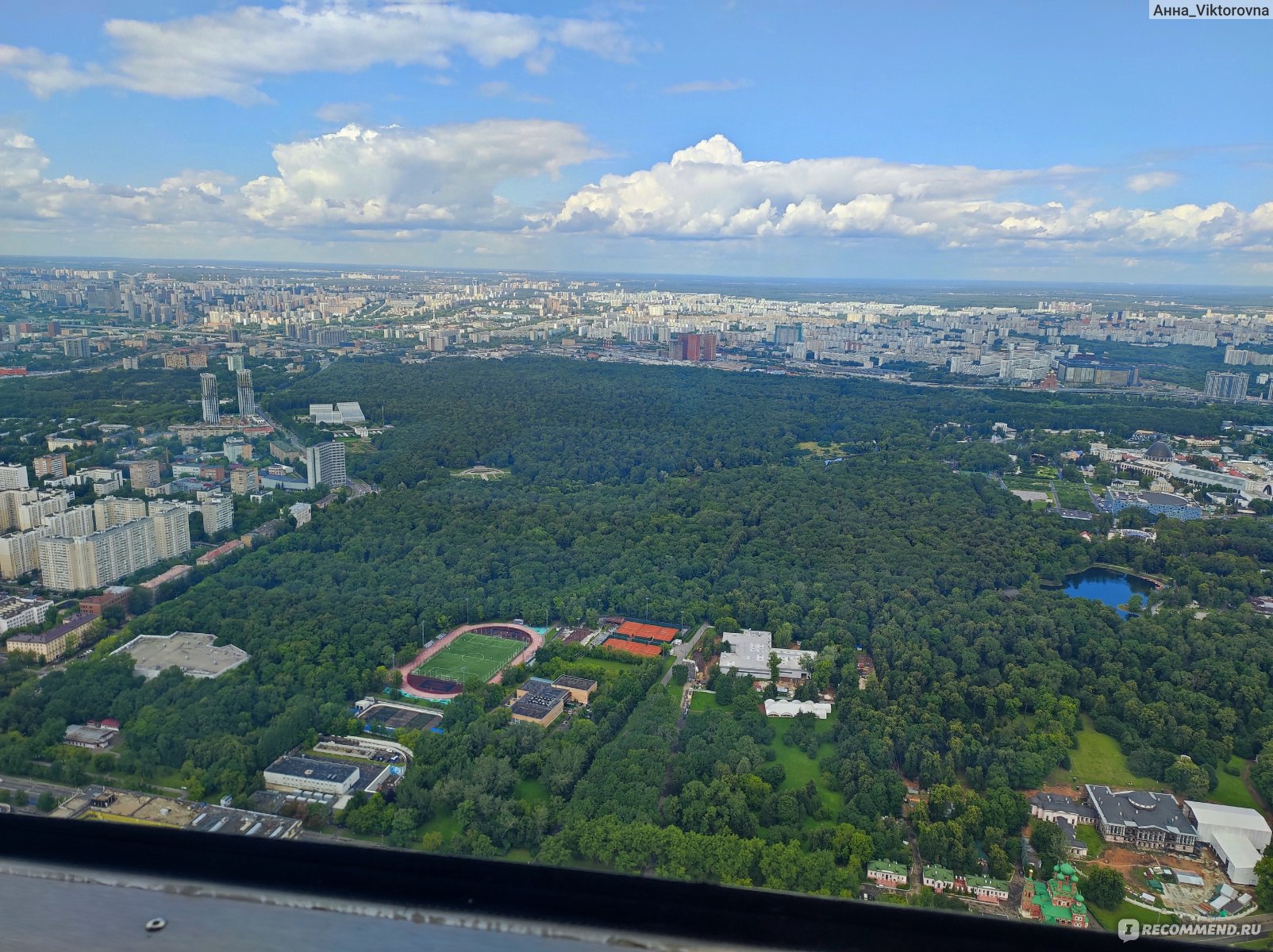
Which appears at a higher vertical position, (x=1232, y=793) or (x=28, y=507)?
(x=28, y=507)

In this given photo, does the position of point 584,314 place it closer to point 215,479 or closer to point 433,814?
point 215,479

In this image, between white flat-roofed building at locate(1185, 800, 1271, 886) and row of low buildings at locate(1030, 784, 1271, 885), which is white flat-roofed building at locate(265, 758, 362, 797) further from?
white flat-roofed building at locate(1185, 800, 1271, 886)

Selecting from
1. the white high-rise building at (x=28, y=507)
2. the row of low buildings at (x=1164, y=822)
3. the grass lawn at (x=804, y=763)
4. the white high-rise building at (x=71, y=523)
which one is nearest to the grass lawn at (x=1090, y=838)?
the row of low buildings at (x=1164, y=822)

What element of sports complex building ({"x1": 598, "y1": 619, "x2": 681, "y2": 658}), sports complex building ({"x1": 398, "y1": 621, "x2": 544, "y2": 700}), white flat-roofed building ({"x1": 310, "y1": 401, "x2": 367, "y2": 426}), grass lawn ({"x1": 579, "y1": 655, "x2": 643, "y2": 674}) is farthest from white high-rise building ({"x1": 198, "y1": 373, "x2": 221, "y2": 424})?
grass lawn ({"x1": 579, "y1": 655, "x2": 643, "y2": 674})

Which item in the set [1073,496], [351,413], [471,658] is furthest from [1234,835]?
[351,413]

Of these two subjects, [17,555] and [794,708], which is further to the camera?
[17,555]

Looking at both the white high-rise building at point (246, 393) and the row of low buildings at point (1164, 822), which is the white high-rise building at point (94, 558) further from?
the row of low buildings at point (1164, 822)

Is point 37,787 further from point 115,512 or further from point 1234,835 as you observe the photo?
point 1234,835

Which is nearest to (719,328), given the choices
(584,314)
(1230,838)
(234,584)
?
(584,314)
